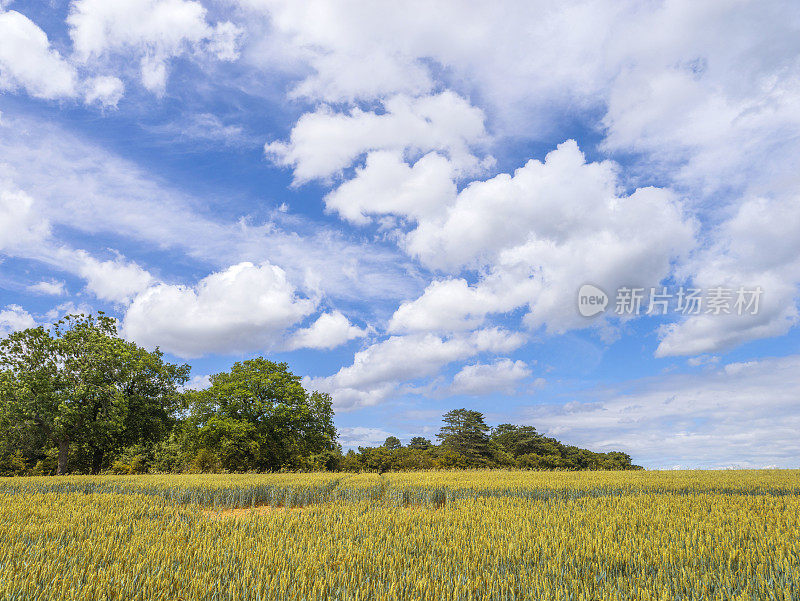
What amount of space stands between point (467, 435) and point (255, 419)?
3093cm

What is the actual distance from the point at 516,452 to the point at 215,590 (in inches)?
2316

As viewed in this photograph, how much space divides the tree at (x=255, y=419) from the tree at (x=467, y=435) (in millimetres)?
23231

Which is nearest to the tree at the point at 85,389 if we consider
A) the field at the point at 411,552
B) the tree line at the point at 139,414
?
the tree line at the point at 139,414

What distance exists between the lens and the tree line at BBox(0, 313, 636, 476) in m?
30.2

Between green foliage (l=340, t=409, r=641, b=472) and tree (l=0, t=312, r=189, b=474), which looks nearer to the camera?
tree (l=0, t=312, r=189, b=474)

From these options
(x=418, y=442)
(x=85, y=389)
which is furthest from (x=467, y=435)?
(x=85, y=389)

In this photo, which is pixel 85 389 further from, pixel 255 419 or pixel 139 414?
pixel 255 419

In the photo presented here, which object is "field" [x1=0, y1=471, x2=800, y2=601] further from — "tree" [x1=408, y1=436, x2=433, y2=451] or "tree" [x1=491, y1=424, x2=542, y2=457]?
"tree" [x1=408, y1=436, x2=433, y2=451]

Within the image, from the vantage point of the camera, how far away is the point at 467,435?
5878 centimetres

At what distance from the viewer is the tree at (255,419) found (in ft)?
115

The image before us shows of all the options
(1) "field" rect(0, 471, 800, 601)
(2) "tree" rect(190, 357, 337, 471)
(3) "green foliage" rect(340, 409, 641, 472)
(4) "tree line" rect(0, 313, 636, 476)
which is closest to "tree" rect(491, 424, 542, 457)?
(3) "green foliage" rect(340, 409, 641, 472)

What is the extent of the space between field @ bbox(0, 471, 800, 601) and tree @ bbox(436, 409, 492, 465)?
4605 cm

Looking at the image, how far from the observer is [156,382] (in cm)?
3581

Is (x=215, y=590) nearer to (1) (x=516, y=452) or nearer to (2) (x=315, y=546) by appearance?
(2) (x=315, y=546)
